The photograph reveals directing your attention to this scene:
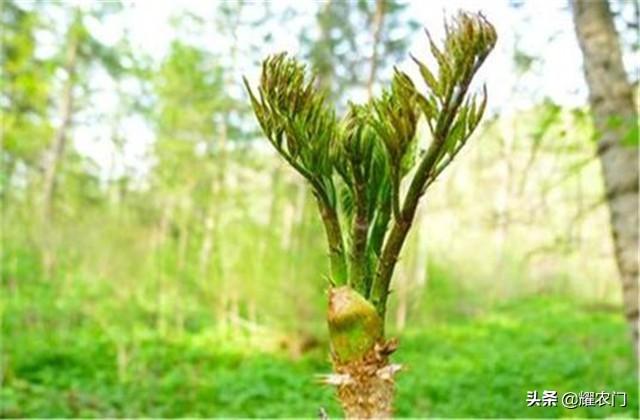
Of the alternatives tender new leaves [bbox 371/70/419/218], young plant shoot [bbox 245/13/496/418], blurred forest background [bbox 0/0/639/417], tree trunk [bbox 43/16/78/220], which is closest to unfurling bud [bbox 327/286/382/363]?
young plant shoot [bbox 245/13/496/418]

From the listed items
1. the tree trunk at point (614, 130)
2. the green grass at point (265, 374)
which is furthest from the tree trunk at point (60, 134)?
the tree trunk at point (614, 130)

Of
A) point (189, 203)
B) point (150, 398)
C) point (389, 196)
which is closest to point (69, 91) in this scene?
point (189, 203)

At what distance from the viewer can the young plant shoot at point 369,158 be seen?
3.97 feet

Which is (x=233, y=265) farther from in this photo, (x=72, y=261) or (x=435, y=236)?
(x=435, y=236)

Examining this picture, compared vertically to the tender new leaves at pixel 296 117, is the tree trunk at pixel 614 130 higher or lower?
higher

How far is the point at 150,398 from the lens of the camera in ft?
20.3

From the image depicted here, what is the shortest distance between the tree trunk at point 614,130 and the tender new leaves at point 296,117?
2432 mm

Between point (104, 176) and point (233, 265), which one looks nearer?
point (233, 265)

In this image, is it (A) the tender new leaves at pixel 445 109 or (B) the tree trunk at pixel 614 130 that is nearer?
(A) the tender new leaves at pixel 445 109

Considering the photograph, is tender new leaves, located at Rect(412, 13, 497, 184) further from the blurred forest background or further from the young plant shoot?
the blurred forest background

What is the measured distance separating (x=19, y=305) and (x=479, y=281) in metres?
8.02

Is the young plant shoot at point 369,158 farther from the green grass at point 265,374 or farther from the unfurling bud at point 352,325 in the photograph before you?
the green grass at point 265,374

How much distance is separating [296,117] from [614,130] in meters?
2.55

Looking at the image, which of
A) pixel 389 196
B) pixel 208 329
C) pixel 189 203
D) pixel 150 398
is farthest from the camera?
pixel 189 203
